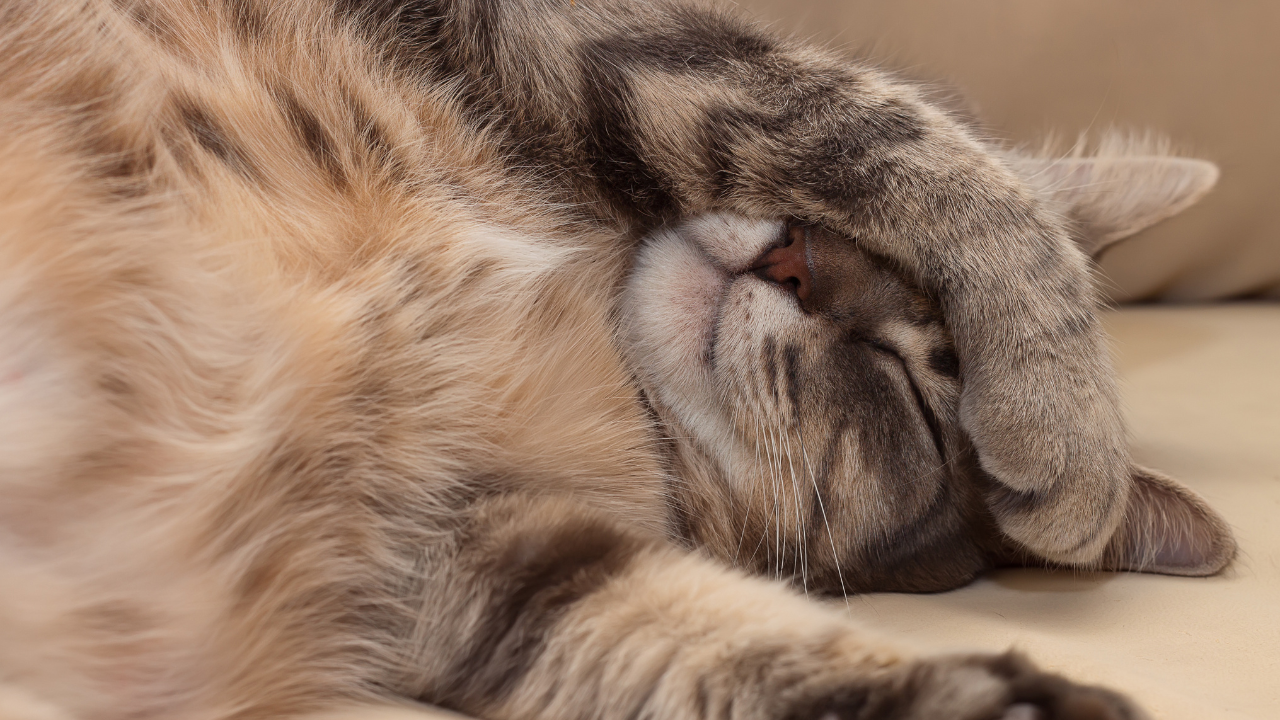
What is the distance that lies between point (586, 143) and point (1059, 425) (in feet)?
1.96

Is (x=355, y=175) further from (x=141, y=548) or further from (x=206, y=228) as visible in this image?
(x=141, y=548)

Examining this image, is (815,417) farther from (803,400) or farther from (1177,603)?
(1177,603)

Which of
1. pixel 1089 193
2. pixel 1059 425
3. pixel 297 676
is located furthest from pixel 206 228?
pixel 1089 193

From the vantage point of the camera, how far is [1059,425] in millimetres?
950

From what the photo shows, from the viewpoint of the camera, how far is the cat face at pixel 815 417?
1016 mm

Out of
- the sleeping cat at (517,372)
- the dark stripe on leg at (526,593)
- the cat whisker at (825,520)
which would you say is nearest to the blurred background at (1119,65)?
the sleeping cat at (517,372)

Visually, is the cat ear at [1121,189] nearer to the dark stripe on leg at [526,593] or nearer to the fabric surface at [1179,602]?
the fabric surface at [1179,602]

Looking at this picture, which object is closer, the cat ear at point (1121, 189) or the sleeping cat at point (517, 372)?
the sleeping cat at point (517, 372)

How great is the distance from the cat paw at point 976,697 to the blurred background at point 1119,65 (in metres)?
1.30

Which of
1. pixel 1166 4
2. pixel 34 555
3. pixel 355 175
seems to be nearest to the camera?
pixel 34 555

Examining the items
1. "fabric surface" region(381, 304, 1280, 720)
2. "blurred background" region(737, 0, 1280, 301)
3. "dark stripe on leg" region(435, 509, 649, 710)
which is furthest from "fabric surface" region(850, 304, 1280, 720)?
"blurred background" region(737, 0, 1280, 301)

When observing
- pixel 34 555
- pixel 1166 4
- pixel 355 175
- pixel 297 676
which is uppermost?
pixel 1166 4

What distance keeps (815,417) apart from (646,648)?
1.24 feet

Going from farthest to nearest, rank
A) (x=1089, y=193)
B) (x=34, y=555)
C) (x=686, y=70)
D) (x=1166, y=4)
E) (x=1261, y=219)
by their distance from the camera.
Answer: (x=1261, y=219), (x=1166, y=4), (x=1089, y=193), (x=686, y=70), (x=34, y=555)
